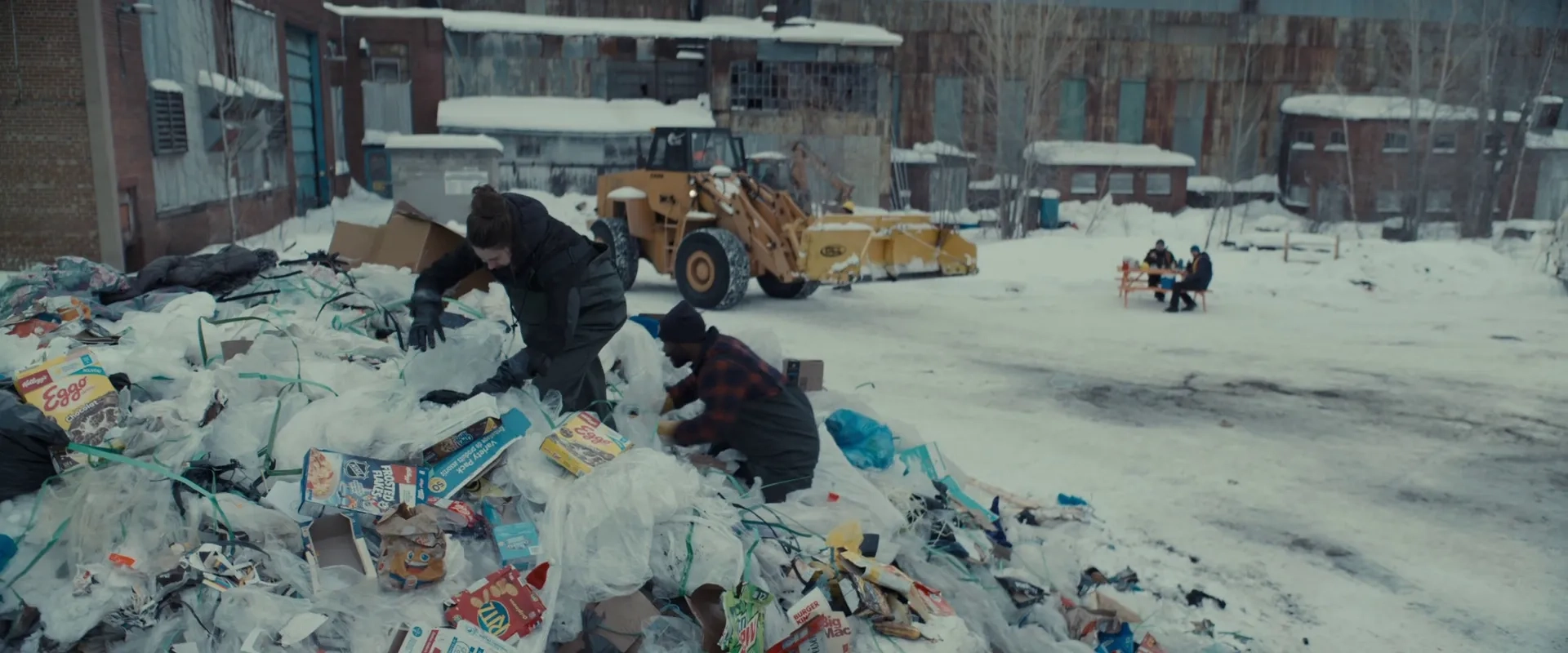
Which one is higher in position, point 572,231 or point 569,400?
point 572,231

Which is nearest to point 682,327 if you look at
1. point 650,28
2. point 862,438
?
point 862,438

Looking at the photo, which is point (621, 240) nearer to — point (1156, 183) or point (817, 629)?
point (817, 629)

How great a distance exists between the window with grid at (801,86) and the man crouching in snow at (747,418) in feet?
73.6

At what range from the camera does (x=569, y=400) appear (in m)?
4.44

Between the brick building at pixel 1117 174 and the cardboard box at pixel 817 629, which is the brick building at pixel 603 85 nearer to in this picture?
the brick building at pixel 1117 174

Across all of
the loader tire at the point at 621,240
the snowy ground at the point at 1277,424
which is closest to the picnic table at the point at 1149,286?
the snowy ground at the point at 1277,424

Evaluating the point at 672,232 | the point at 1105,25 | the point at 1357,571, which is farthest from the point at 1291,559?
the point at 1105,25

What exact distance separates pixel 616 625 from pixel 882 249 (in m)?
8.97

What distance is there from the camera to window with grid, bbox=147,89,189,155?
13.3 meters

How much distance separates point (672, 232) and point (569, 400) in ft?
27.1

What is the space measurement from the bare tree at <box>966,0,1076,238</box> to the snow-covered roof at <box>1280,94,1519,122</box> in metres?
7.10

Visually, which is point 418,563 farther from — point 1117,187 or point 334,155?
point 1117,187

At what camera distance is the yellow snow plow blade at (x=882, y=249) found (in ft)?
37.3

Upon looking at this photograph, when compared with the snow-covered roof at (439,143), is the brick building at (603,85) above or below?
above
